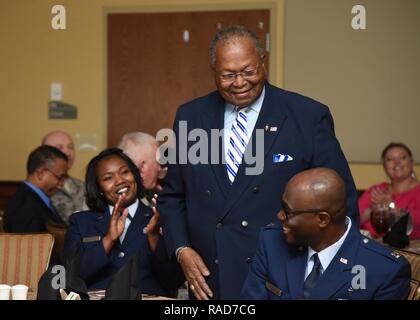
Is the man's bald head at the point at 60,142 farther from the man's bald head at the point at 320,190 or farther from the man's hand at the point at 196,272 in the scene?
the man's bald head at the point at 320,190

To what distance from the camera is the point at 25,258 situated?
11.7 feet

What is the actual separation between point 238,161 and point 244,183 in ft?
0.30

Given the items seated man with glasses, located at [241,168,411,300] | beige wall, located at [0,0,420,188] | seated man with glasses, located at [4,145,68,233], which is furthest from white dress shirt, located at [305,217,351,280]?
beige wall, located at [0,0,420,188]

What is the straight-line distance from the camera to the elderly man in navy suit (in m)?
2.62

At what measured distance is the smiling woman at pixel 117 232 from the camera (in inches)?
128

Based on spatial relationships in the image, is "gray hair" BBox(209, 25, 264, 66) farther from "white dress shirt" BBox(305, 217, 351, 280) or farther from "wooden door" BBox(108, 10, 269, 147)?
"wooden door" BBox(108, 10, 269, 147)

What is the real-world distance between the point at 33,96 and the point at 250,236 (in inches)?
185

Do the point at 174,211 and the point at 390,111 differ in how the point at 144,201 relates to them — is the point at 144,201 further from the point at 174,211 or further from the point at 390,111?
the point at 390,111

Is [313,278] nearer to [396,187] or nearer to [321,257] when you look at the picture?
[321,257]

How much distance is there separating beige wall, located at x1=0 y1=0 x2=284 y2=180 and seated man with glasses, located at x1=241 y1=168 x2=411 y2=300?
455 centimetres

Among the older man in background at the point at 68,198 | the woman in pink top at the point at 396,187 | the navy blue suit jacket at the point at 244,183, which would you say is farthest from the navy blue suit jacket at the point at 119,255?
the woman in pink top at the point at 396,187

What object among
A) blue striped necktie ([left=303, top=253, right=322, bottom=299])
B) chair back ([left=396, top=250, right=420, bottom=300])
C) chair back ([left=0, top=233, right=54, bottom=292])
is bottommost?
chair back ([left=0, top=233, right=54, bottom=292])

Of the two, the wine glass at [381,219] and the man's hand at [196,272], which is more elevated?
the man's hand at [196,272]

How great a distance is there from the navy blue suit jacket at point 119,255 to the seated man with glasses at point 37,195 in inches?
39.6
